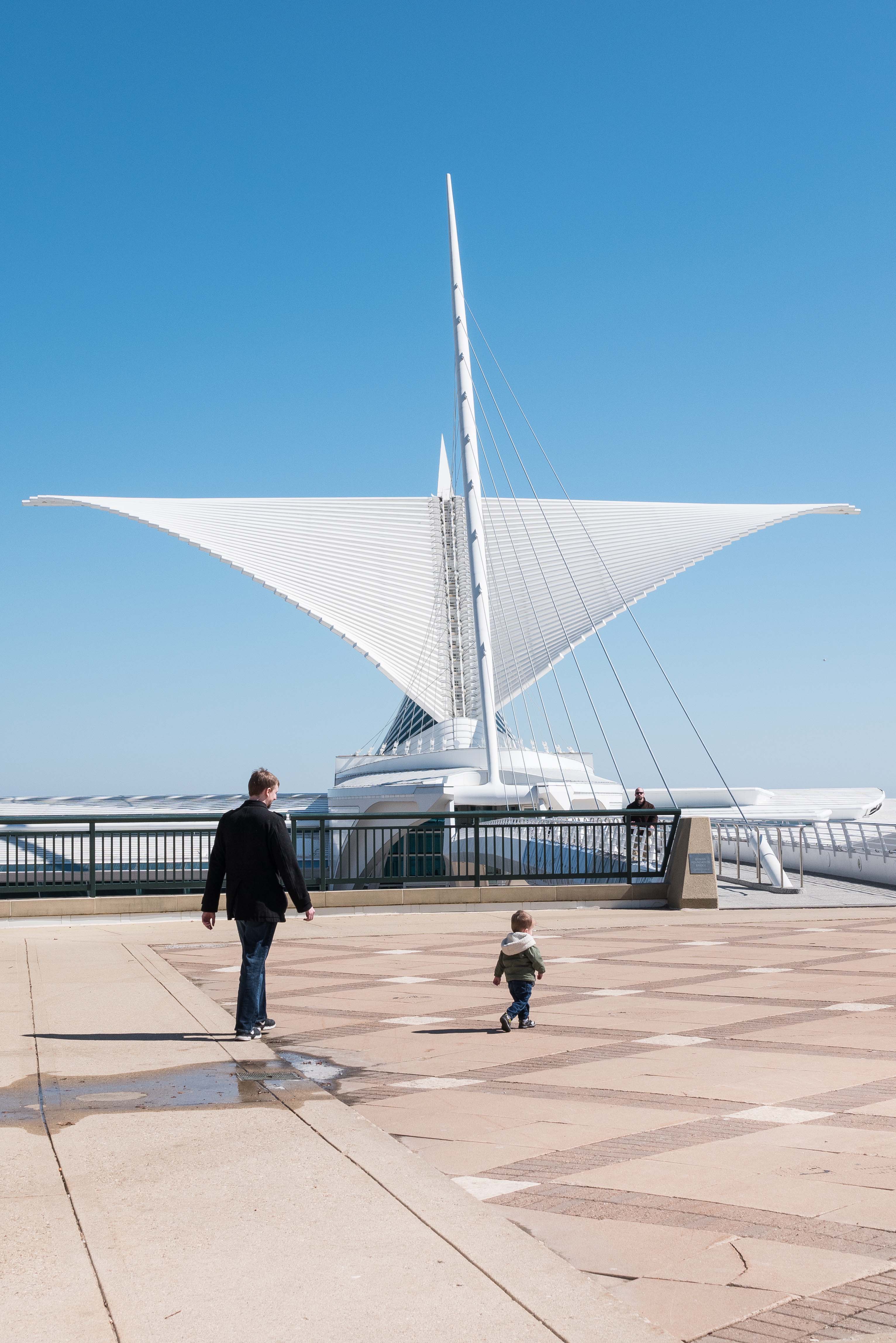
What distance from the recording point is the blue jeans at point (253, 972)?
672 centimetres

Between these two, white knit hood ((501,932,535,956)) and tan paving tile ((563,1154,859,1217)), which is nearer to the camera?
tan paving tile ((563,1154,859,1217))

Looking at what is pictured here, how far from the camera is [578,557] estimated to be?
5084cm

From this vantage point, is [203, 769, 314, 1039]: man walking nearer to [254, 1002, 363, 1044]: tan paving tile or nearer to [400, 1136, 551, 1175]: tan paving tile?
[254, 1002, 363, 1044]: tan paving tile

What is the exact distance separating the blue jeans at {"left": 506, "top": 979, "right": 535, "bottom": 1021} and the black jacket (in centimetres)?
132

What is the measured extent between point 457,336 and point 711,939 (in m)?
29.2

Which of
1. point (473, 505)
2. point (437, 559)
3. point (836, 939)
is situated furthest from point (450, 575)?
point (836, 939)

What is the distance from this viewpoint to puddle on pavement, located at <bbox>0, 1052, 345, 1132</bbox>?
516 cm

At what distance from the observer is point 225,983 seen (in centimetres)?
923

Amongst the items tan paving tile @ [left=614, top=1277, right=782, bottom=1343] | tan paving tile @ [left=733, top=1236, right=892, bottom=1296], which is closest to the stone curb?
tan paving tile @ [left=733, top=1236, right=892, bottom=1296]

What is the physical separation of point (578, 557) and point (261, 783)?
147ft

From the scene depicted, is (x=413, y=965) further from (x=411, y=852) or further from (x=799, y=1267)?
(x=799, y=1267)

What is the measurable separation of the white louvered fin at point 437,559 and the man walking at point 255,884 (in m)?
37.4

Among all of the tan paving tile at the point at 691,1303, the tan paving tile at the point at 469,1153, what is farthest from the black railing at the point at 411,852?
the tan paving tile at the point at 691,1303

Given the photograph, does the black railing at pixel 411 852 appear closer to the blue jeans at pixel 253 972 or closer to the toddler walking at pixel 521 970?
the toddler walking at pixel 521 970
